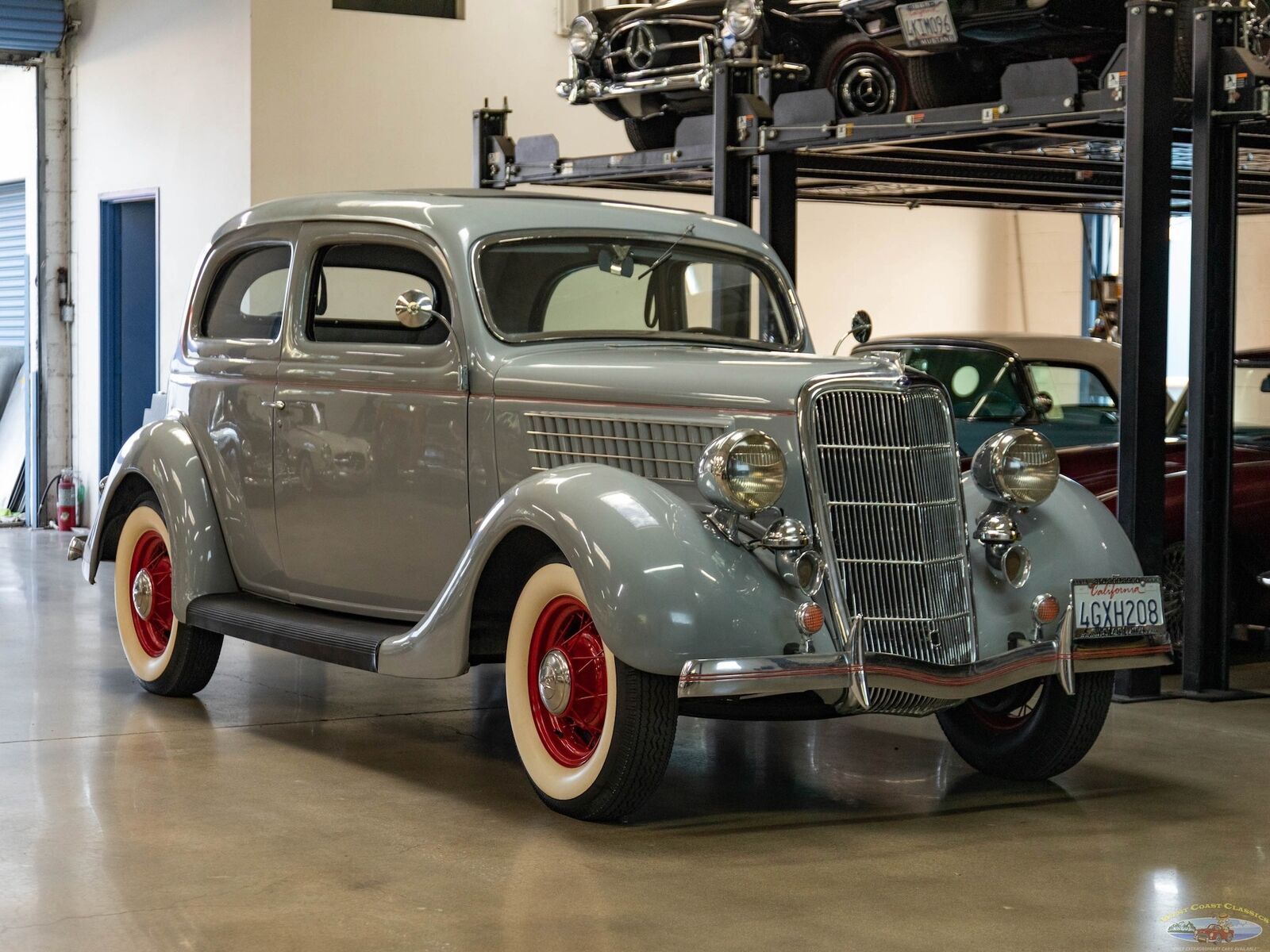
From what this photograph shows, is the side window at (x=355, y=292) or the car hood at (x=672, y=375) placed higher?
the side window at (x=355, y=292)

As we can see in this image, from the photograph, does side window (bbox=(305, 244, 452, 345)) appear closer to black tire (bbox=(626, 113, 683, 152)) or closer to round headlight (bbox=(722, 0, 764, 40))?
round headlight (bbox=(722, 0, 764, 40))

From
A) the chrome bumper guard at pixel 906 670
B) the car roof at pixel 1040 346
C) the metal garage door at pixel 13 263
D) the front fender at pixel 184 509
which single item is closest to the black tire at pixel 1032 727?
the chrome bumper guard at pixel 906 670

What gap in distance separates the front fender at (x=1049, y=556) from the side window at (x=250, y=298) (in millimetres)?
2486

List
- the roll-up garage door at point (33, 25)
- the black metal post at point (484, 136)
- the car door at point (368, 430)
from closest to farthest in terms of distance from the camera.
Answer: the car door at point (368, 430), the black metal post at point (484, 136), the roll-up garage door at point (33, 25)

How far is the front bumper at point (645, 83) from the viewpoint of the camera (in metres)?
8.45

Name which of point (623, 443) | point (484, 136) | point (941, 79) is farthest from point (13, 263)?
point (623, 443)

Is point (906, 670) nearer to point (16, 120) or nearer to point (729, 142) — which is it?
point (729, 142)

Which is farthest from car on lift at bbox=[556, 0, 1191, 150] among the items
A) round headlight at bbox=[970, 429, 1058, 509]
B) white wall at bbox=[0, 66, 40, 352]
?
white wall at bbox=[0, 66, 40, 352]

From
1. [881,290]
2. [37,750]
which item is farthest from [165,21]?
[37,750]

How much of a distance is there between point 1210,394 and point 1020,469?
187 cm

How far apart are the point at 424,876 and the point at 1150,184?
3837 mm

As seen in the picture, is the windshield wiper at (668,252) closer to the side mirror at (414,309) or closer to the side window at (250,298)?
the side mirror at (414,309)

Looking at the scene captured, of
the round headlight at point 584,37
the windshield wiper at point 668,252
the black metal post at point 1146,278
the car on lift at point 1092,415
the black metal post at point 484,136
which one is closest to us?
the windshield wiper at point 668,252

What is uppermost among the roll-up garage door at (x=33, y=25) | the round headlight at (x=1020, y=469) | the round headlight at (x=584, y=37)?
the roll-up garage door at (x=33, y=25)
